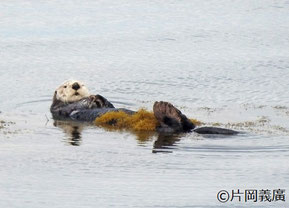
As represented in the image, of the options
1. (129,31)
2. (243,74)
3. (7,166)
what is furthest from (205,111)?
(129,31)

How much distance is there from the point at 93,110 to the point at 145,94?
242cm

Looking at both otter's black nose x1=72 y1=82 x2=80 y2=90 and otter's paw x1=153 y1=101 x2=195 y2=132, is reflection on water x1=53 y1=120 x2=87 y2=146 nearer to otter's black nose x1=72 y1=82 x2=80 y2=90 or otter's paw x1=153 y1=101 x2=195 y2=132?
otter's black nose x1=72 y1=82 x2=80 y2=90

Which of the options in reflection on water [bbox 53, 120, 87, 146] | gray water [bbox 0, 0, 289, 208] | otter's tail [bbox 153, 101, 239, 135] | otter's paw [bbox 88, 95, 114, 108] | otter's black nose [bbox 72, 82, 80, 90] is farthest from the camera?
otter's black nose [bbox 72, 82, 80, 90]

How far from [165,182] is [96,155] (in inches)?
63.2

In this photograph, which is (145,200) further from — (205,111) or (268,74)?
(268,74)

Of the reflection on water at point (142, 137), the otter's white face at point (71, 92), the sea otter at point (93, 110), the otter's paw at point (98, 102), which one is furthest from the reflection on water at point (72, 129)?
the otter's white face at point (71, 92)

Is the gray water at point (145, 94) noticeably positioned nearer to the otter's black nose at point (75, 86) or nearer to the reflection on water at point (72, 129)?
the reflection on water at point (72, 129)

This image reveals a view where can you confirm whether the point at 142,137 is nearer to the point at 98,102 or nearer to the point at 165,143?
the point at 165,143

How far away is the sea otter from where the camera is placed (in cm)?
1216

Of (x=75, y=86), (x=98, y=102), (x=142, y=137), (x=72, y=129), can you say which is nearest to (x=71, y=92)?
(x=75, y=86)

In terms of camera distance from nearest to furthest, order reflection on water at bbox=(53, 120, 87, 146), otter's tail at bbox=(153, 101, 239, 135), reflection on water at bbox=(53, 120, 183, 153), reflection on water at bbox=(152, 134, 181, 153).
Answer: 1. reflection on water at bbox=(152, 134, 181, 153)
2. reflection on water at bbox=(53, 120, 183, 153)
3. otter's tail at bbox=(153, 101, 239, 135)
4. reflection on water at bbox=(53, 120, 87, 146)

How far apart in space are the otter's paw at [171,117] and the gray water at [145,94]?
168 millimetres

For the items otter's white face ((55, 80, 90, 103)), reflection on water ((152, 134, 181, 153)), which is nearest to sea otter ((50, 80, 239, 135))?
otter's white face ((55, 80, 90, 103))

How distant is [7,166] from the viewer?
1055cm
